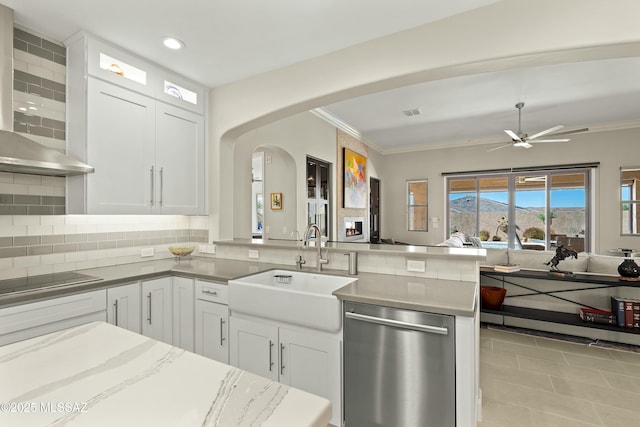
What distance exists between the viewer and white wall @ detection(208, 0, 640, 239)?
1.71 m

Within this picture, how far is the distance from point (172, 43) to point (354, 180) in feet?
12.9

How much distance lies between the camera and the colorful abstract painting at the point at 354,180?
217 inches

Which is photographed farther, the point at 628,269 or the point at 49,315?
the point at 628,269

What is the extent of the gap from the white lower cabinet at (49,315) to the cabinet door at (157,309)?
29 cm

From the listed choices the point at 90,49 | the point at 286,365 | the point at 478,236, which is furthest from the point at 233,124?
the point at 478,236

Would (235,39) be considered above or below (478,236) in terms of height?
above

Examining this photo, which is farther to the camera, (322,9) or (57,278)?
(57,278)

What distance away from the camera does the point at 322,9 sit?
6.55 ft

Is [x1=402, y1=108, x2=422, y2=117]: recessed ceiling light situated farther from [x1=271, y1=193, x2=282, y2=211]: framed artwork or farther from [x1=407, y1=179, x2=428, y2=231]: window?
[x1=407, y1=179, x2=428, y2=231]: window

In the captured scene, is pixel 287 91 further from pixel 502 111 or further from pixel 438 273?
pixel 502 111

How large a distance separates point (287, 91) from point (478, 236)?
225 inches

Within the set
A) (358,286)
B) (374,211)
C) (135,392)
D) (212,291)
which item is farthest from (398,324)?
(374,211)

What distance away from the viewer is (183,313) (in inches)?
98.7

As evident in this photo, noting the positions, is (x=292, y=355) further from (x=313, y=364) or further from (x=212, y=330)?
(x=212, y=330)
